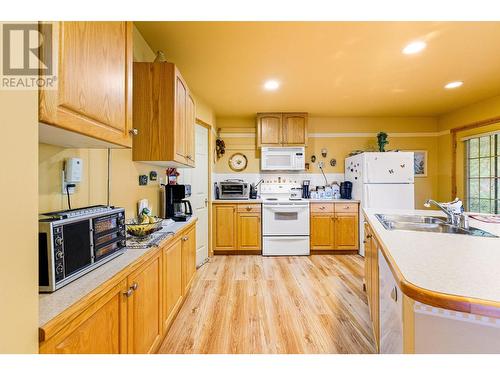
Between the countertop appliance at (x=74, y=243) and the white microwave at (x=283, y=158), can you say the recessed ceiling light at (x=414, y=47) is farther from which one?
the countertop appliance at (x=74, y=243)

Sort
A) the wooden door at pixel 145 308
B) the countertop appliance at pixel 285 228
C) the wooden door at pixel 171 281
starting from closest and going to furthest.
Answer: the wooden door at pixel 145 308 → the wooden door at pixel 171 281 → the countertop appliance at pixel 285 228

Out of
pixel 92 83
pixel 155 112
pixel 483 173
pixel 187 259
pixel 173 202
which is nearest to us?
pixel 92 83

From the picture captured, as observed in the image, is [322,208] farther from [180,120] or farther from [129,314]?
[129,314]

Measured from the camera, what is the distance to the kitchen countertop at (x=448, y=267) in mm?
737

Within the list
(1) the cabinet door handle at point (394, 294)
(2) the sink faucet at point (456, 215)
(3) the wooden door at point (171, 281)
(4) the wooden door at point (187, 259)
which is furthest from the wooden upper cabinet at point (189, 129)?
(2) the sink faucet at point (456, 215)

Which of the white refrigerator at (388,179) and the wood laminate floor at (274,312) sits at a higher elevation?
the white refrigerator at (388,179)

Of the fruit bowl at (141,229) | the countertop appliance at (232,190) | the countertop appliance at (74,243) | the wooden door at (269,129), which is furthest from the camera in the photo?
the wooden door at (269,129)

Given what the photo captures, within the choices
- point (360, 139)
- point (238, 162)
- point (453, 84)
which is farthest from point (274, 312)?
point (360, 139)

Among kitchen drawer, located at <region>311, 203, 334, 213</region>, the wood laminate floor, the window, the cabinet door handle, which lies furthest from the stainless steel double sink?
the window

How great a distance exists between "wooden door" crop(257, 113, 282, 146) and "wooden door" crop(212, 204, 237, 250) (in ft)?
4.03

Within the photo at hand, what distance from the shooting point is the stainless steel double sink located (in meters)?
1.56

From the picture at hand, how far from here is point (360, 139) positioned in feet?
14.5

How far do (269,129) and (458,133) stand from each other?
118 inches

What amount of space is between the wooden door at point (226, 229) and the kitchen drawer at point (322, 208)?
49.8 inches
